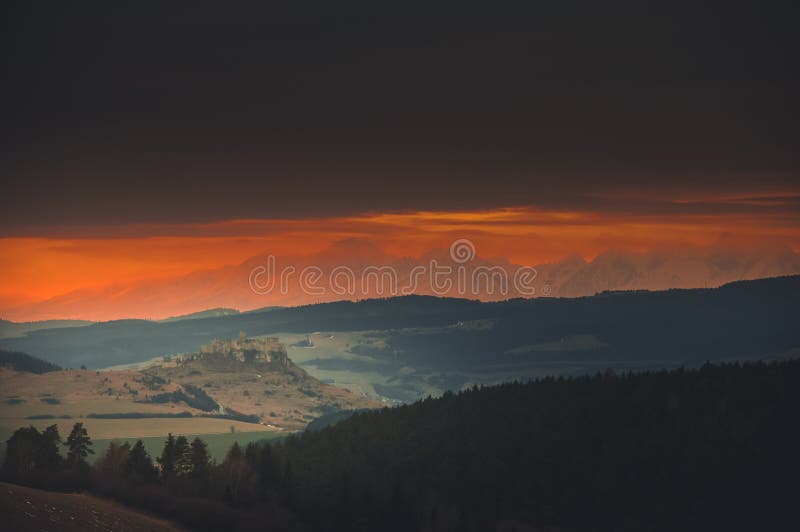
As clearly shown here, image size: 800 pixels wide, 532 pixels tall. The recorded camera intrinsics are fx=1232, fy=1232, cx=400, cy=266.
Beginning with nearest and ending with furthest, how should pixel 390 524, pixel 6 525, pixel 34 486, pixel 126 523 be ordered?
pixel 6 525 → pixel 126 523 → pixel 34 486 → pixel 390 524

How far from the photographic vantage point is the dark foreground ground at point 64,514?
383 feet

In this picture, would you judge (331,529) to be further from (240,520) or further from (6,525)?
(6,525)

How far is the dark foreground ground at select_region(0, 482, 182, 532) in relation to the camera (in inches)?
4594

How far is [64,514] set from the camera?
126 m

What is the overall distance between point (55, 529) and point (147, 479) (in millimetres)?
82414

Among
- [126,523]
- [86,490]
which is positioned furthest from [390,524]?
[126,523]

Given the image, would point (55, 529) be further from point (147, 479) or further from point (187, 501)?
point (147, 479)

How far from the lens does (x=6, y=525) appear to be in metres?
112

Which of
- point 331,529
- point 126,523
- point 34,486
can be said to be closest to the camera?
point 126,523

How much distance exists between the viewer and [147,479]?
654ft

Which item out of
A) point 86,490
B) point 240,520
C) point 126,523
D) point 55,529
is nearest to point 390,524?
point 240,520

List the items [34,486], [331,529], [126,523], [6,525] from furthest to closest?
[331,529]
[34,486]
[126,523]
[6,525]

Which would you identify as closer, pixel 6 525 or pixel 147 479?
pixel 6 525

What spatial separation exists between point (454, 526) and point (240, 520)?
47.0 meters
